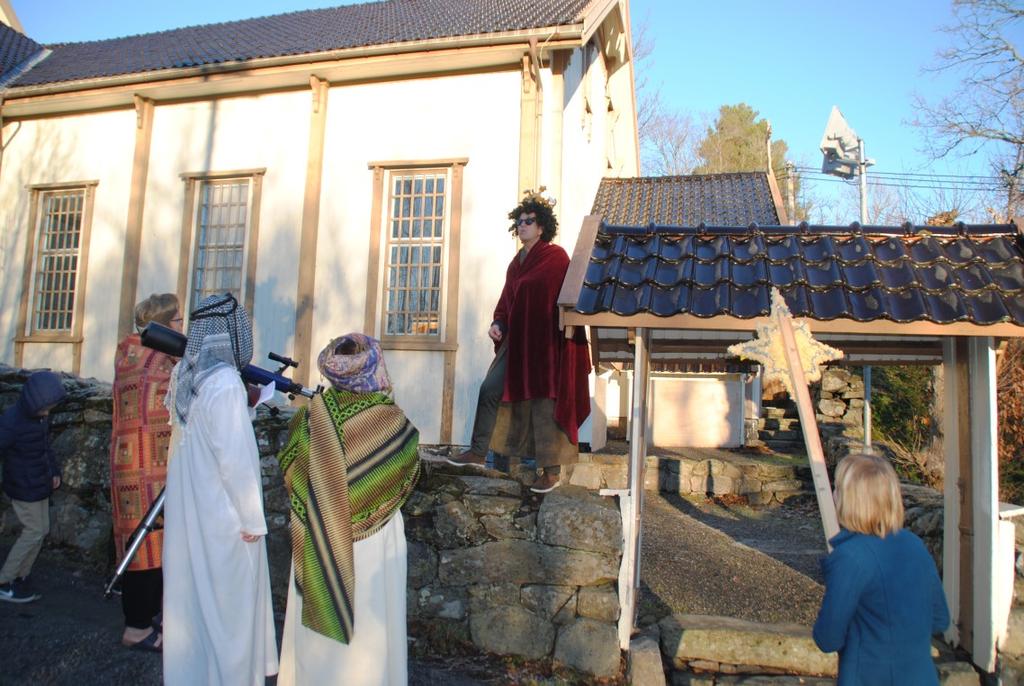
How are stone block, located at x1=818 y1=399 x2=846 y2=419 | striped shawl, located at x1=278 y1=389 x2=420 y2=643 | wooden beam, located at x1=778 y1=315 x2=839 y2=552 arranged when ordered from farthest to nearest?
stone block, located at x1=818 y1=399 x2=846 y2=419 < striped shawl, located at x1=278 y1=389 x2=420 y2=643 < wooden beam, located at x1=778 y1=315 x2=839 y2=552

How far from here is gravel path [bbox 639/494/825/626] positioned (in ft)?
17.3

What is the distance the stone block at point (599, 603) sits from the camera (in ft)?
14.8

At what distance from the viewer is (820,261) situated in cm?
463

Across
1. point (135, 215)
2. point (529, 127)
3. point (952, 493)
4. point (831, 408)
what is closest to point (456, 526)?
point (952, 493)

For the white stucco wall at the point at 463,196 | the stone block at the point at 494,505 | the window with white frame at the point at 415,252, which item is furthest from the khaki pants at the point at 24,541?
the window with white frame at the point at 415,252

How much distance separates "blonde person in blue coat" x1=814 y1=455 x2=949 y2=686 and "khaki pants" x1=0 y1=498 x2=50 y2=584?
16.0 ft

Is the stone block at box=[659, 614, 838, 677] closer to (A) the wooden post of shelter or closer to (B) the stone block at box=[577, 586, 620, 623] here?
(A) the wooden post of shelter

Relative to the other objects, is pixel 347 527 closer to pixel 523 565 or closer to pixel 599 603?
pixel 523 565

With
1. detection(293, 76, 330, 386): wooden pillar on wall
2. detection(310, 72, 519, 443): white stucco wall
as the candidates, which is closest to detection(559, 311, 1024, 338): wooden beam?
detection(310, 72, 519, 443): white stucco wall

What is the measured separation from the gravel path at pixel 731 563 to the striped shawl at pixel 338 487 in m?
2.57

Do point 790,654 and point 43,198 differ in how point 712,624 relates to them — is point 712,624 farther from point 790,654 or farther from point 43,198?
point 43,198

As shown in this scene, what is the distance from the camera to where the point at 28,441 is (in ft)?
16.2

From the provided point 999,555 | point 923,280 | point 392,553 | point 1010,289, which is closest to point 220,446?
point 392,553

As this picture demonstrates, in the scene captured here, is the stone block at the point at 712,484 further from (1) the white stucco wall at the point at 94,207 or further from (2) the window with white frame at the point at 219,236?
(1) the white stucco wall at the point at 94,207
